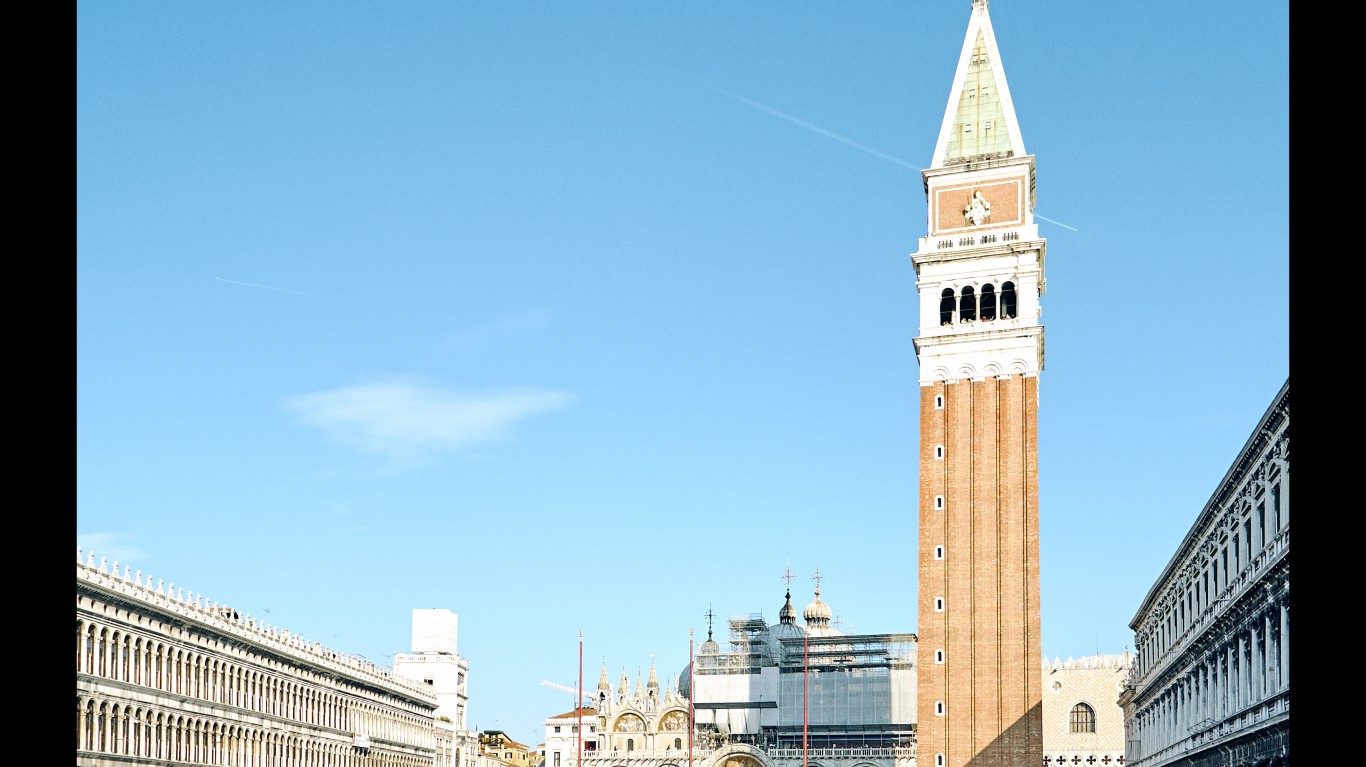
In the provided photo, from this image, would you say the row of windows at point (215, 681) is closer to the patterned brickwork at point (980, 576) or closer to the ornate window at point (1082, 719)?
the patterned brickwork at point (980, 576)

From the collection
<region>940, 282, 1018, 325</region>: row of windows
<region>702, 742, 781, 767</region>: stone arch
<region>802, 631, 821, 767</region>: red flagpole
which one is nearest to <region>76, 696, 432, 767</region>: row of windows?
<region>702, 742, 781, 767</region>: stone arch

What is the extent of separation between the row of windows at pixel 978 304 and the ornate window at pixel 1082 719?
3822 centimetres

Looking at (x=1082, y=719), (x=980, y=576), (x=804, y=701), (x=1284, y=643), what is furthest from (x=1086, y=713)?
(x=1284, y=643)

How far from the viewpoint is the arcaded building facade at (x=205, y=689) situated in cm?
5328

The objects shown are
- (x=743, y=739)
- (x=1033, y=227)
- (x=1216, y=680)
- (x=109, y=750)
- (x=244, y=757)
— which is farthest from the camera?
(x=743, y=739)

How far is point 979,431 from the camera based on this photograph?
2985 inches

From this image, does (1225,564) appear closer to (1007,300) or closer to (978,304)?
(1007,300)

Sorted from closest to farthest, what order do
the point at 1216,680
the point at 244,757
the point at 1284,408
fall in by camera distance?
the point at 1284,408, the point at 1216,680, the point at 244,757

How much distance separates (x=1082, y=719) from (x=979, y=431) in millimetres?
36830
